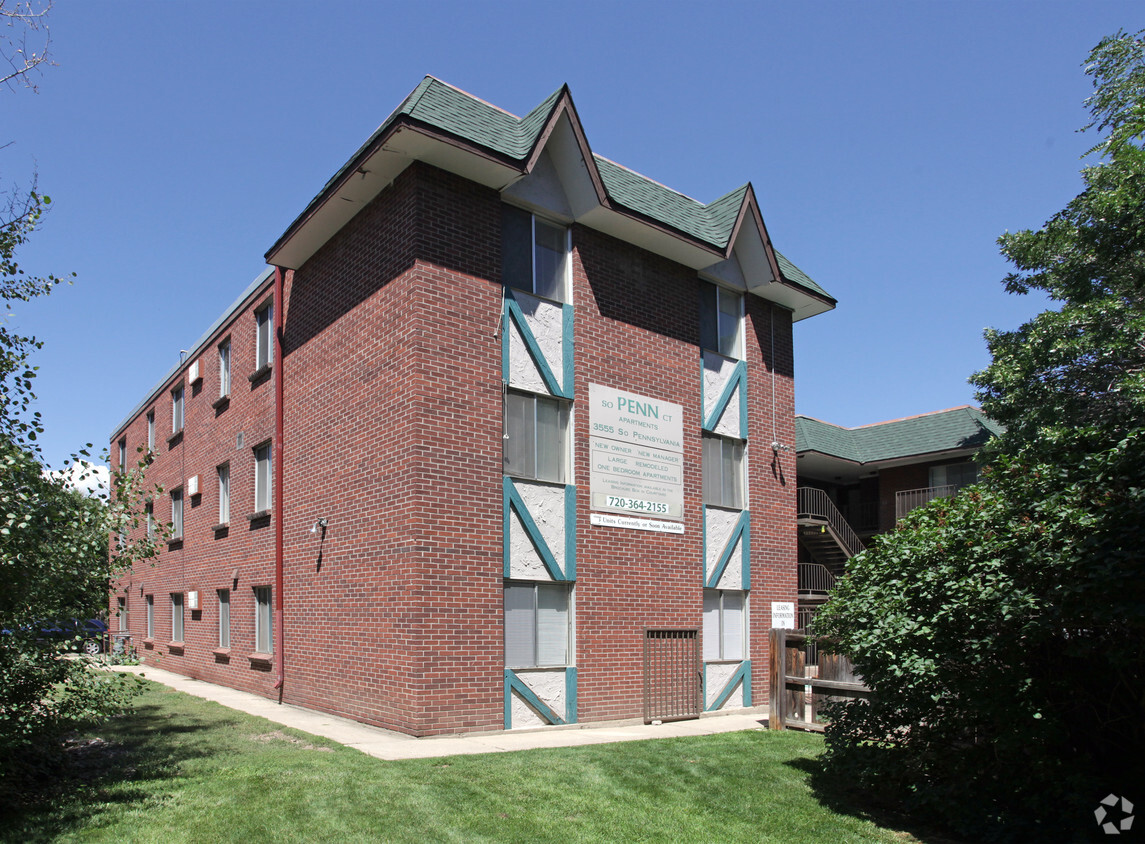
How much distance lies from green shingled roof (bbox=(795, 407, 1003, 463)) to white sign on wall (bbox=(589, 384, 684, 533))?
1344 centimetres

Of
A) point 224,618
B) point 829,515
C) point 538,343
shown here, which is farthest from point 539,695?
point 829,515

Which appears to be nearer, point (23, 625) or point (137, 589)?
point (23, 625)

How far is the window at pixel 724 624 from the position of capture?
16.4m

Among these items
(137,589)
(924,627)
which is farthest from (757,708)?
(137,589)

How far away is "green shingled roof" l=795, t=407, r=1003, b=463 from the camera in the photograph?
93.7 ft

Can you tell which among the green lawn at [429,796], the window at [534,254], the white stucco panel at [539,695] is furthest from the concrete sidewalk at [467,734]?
the window at [534,254]

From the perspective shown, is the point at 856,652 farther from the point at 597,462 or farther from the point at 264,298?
the point at 264,298

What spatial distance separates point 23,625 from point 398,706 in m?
5.45

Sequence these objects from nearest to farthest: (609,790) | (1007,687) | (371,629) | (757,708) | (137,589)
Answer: (1007,687), (609,790), (371,629), (757,708), (137,589)

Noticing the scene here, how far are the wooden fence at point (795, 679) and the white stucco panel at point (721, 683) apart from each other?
318cm

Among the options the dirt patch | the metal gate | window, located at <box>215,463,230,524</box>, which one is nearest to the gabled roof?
window, located at <box>215,463,230,524</box>

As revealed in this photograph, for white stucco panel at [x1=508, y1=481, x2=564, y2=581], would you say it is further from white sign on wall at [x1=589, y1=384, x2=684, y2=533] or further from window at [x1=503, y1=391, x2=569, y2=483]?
white sign on wall at [x1=589, y1=384, x2=684, y2=533]

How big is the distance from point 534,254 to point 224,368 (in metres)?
11.0

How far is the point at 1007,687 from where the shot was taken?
24.2 ft
